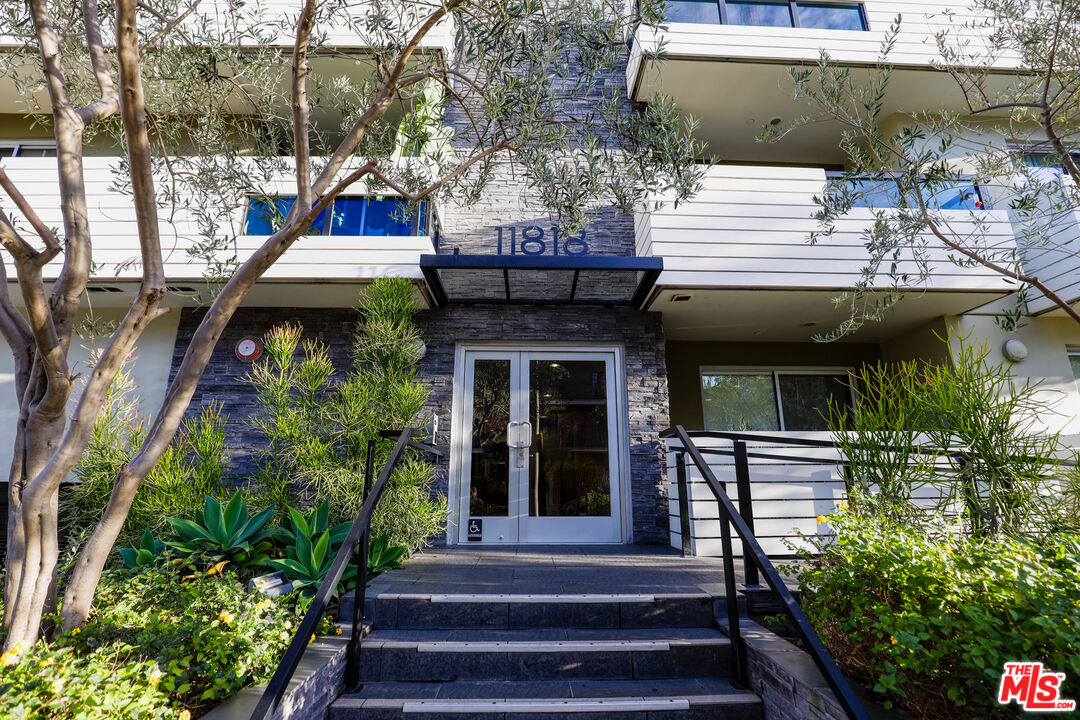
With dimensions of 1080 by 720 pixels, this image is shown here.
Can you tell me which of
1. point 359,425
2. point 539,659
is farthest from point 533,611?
point 359,425

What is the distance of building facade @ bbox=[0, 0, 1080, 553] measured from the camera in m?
5.22

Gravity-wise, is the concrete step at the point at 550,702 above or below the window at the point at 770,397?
below

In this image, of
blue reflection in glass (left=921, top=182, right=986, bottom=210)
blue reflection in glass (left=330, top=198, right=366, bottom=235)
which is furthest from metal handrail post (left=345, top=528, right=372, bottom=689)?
blue reflection in glass (left=921, top=182, right=986, bottom=210)

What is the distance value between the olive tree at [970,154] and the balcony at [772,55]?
9.1 inches

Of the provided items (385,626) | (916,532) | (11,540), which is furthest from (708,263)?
(11,540)

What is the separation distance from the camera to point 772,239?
531 centimetres

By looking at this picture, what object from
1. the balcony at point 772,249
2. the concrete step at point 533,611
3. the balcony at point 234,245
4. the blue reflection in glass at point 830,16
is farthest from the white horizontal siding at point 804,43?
the concrete step at point 533,611

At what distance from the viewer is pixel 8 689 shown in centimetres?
161

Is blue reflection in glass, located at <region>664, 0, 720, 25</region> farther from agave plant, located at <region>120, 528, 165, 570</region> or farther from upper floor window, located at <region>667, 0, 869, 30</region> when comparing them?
agave plant, located at <region>120, 528, 165, 570</region>

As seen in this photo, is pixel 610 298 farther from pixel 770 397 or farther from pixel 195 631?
pixel 195 631

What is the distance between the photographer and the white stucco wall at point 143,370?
18.8 ft

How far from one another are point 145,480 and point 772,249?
6.00 m

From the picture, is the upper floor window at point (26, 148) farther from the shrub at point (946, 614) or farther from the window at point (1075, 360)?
Answer: the window at point (1075, 360)

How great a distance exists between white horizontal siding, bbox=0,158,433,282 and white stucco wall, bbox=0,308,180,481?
38.6 inches
